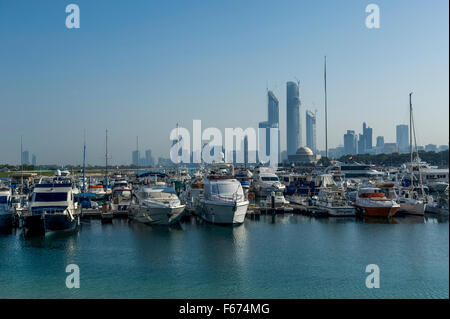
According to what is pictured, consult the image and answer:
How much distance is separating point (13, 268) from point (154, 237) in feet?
29.3

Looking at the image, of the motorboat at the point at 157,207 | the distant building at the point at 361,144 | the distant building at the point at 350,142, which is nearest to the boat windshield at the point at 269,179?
the motorboat at the point at 157,207

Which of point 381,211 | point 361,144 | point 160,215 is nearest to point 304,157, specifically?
point 361,144

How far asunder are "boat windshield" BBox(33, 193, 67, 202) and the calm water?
2690 millimetres

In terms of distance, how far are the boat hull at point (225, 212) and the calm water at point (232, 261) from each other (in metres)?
0.77

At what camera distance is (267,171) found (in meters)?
59.4

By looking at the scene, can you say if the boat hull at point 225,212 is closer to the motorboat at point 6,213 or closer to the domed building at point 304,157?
the motorboat at point 6,213

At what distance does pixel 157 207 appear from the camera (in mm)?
28938

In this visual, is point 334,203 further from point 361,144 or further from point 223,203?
point 361,144

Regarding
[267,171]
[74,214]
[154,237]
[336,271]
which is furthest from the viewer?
[267,171]

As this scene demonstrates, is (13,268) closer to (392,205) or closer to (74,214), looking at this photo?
→ (74,214)

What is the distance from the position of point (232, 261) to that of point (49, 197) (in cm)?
1546

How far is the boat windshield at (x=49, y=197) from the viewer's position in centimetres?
2770

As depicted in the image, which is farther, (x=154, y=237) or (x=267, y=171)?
(x=267, y=171)
